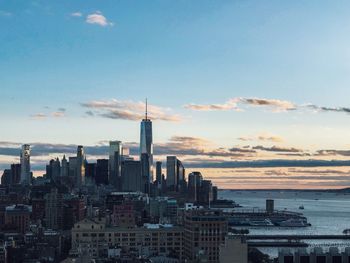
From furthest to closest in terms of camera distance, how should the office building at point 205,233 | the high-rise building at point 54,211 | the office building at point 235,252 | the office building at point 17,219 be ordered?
the high-rise building at point 54,211, the office building at point 17,219, the office building at point 205,233, the office building at point 235,252

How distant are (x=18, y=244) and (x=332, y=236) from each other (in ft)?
264

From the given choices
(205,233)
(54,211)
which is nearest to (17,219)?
(54,211)

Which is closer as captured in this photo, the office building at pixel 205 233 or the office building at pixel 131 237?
the office building at pixel 205 233

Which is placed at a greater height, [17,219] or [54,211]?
[54,211]

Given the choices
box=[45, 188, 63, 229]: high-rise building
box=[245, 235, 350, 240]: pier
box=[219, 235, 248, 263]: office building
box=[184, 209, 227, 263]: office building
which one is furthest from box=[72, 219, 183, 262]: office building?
box=[245, 235, 350, 240]: pier

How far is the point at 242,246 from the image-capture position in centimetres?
4538

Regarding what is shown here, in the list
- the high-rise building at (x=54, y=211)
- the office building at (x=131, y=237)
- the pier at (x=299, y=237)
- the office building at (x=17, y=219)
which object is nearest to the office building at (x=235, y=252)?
the office building at (x=131, y=237)

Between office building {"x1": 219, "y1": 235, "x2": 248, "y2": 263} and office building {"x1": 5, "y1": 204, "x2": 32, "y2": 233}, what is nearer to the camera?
office building {"x1": 219, "y1": 235, "x2": 248, "y2": 263}

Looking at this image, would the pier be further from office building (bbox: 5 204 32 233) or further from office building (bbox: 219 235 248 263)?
office building (bbox: 219 235 248 263)

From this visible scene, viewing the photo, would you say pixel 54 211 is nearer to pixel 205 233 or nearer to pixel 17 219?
pixel 17 219

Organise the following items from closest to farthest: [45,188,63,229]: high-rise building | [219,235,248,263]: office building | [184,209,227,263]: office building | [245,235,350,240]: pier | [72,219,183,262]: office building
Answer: [219,235,248,263]: office building < [184,209,227,263]: office building < [72,219,183,262]: office building < [45,188,63,229]: high-rise building < [245,235,350,240]: pier

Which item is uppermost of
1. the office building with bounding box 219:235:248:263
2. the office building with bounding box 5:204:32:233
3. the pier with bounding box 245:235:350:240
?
the office building with bounding box 219:235:248:263

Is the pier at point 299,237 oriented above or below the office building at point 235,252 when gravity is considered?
below

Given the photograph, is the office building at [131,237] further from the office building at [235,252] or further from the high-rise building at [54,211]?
the high-rise building at [54,211]
